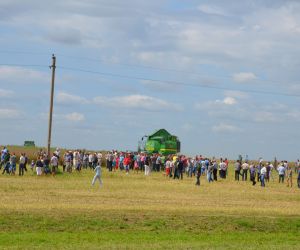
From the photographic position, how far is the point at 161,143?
7512 centimetres

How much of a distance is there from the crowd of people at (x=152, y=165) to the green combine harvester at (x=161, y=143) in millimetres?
11346

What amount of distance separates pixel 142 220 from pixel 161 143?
51.6 meters

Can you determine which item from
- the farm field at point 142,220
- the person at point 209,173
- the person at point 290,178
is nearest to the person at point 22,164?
the farm field at point 142,220

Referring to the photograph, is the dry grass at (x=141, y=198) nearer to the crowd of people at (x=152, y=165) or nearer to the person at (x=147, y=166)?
the crowd of people at (x=152, y=165)

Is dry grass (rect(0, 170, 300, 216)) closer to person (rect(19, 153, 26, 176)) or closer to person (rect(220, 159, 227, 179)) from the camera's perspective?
person (rect(19, 153, 26, 176))

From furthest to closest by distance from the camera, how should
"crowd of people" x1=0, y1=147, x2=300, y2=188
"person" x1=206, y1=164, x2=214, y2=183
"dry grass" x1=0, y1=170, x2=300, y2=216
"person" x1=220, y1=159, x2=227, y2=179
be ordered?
"person" x1=220, y1=159, x2=227, y2=179 < "person" x1=206, y1=164, x2=214, y2=183 < "crowd of people" x1=0, y1=147, x2=300, y2=188 < "dry grass" x1=0, y1=170, x2=300, y2=216

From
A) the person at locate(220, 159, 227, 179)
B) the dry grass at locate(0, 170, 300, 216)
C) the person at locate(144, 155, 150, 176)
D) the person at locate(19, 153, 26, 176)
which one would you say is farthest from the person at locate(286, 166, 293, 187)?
the person at locate(19, 153, 26, 176)

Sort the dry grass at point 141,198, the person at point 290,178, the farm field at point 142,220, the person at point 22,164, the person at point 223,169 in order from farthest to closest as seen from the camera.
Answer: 1. the person at point 223,169
2. the person at point 290,178
3. the person at point 22,164
4. the dry grass at point 141,198
5. the farm field at point 142,220

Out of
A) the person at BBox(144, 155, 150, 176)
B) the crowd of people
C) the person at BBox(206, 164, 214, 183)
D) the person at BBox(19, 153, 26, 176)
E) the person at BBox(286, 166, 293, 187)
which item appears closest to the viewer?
the person at BBox(19, 153, 26, 176)

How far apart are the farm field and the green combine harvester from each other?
38612mm

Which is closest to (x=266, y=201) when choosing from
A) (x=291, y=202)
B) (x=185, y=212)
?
(x=291, y=202)

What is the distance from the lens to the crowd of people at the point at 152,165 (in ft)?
160

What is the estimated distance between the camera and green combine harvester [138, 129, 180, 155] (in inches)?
2950

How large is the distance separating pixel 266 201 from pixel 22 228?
1500 cm
